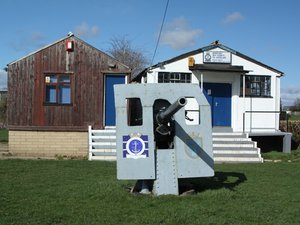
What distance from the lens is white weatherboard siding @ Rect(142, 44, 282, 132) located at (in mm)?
19969

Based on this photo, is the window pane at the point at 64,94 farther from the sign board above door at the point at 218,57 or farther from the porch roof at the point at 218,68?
the sign board above door at the point at 218,57

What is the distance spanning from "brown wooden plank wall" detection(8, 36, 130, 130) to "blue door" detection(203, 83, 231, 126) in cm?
399

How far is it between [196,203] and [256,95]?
1307 cm

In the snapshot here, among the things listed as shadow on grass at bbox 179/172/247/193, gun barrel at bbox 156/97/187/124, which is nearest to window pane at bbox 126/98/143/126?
gun barrel at bbox 156/97/187/124

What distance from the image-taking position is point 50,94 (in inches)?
749

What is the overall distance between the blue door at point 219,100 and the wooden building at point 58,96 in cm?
392

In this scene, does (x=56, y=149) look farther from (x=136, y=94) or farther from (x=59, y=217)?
(x=59, y=217)

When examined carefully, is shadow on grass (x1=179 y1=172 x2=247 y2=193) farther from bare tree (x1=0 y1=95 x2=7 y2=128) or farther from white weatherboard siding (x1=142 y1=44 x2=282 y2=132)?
bare tree (x1=0 y1=95 x2=7 y2=128)

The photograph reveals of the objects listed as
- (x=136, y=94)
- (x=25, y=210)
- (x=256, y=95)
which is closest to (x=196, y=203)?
(x=136, y=94)

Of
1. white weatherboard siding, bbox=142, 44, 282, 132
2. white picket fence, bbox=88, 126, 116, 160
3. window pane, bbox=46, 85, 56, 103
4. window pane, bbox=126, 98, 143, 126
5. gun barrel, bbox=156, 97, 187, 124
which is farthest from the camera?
white weatherboard siding, bbox=142, 44, 282, 132

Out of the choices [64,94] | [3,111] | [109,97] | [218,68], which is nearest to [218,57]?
[218,68]

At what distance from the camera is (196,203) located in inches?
326

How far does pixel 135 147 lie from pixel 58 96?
35.4 feet

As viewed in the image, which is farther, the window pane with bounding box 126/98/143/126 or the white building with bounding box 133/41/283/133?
the white building with bounding box 133/41/283/133
